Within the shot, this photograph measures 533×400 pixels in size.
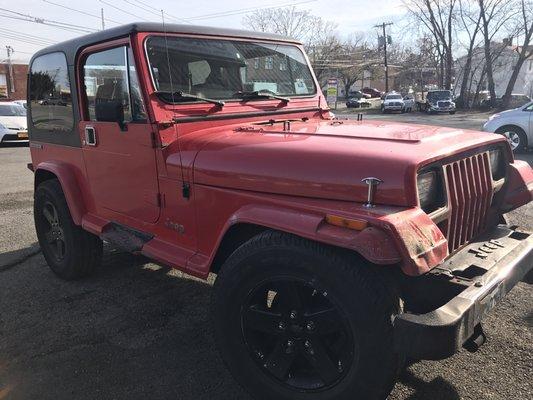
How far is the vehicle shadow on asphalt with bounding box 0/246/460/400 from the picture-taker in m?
2.83

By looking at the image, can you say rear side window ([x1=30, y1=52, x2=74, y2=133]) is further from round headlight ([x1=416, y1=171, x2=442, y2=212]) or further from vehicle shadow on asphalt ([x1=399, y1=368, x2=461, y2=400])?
vehicle shadow on asphalt ([x1=399, y1=368, x2=461, y2=400])

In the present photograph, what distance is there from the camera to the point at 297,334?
243 cm

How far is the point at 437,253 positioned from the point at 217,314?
3.97ft

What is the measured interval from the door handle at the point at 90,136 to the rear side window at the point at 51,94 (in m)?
0.30

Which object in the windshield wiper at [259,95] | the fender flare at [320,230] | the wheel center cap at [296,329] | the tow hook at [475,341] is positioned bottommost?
the tow hook at [475,341]

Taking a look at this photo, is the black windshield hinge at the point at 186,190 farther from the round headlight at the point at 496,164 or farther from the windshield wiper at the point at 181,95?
the round headlight at the point at 496,164

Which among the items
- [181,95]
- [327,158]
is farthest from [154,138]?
[327,158]

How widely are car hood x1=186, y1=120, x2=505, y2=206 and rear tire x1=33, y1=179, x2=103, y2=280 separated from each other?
1.73 metres

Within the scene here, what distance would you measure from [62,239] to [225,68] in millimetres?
2206

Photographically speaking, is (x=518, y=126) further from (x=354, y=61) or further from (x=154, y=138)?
(x=354, y=61)

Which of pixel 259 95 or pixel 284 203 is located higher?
pixel 259 95

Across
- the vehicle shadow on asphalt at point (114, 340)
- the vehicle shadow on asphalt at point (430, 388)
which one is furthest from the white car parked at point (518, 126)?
the vehicle shadow on asphalt at point (430, 388)

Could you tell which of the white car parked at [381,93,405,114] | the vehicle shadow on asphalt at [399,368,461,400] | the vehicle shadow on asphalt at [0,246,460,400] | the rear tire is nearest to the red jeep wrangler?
the rear tire

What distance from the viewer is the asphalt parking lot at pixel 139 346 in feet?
9.20
